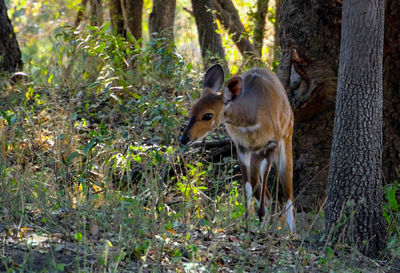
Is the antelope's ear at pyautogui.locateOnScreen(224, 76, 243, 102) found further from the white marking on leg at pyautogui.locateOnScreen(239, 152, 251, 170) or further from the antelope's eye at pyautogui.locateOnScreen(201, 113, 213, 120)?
the white marking on leg at pyautogui.locateOnScreen(239, 152, 251, 170)

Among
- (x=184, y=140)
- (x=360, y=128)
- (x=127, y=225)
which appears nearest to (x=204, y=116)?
(x=184, y=140)

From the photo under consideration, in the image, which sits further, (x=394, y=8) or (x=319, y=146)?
(x=319, y=146)

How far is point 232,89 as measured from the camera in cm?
724

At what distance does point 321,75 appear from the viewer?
8648 mm

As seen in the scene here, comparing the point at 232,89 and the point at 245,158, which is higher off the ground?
the point at 232,89

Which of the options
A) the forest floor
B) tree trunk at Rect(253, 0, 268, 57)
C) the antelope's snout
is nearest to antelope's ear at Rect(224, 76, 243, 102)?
the antelope's snout

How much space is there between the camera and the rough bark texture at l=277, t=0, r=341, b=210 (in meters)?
8.64

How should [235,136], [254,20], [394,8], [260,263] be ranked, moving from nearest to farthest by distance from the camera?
[260,263], [235,136], [394,8], [254,20]

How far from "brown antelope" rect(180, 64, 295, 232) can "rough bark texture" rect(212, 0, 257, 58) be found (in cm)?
475

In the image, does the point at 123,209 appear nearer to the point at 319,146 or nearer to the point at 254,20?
the point at 319,146

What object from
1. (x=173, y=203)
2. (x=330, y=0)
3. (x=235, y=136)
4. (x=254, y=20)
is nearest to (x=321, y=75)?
(x=330, y=0)

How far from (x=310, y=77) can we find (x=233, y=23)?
15.0 ft

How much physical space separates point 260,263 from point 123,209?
1.30 m

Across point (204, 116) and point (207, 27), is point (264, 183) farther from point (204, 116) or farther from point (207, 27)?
point (207, 27)
